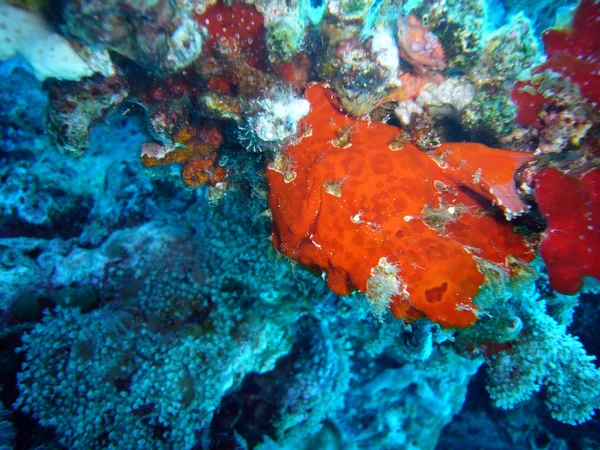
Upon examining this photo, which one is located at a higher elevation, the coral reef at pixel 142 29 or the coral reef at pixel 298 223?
the coral reef at pixel 142 29

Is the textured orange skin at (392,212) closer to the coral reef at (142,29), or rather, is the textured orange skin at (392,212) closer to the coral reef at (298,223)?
the coral reef at (298,223)

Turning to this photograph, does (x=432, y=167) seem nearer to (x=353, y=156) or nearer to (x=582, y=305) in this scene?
(x=353, y=156)

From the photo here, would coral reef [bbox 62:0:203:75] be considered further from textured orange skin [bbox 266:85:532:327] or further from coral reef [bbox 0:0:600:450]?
textured orange skin [bbox 266:85:532:327]

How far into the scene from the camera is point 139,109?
3125 millimetres

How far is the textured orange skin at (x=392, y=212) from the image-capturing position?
2.57 metres

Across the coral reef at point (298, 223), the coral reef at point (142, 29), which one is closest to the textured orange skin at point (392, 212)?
the coral reef at point (298, 223)

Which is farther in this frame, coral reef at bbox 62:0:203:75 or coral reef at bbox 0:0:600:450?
coral reef at bbox 0:0:600:450

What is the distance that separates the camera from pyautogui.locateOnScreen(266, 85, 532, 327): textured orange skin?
8.42 ft

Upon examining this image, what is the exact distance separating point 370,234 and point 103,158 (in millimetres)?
5825

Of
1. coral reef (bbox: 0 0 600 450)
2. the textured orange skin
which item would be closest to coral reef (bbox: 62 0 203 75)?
coral reef (bbox: 0 0 600 450)

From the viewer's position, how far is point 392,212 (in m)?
2.67

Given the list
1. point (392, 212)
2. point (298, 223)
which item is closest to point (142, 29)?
point (298, 223)

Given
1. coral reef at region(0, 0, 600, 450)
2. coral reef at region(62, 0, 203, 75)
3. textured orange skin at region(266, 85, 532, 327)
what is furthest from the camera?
textured orange skin at region(266, 85, 532, 327)

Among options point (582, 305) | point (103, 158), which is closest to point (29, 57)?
point (103, 158)
